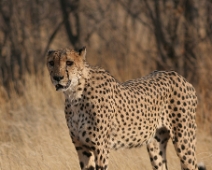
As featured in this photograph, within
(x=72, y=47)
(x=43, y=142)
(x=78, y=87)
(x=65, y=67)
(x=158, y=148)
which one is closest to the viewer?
(x=65, y=67)

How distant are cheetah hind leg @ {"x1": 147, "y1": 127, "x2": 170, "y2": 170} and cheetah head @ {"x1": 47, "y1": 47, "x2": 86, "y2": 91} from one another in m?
1.00

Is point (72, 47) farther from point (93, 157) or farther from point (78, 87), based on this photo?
point (78, 87)

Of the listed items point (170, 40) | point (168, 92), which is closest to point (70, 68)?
point (168, 92)

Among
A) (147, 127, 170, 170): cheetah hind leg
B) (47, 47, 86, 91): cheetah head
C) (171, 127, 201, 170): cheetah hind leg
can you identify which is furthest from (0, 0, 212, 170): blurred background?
(47, 47, 86, 91): cheetah head

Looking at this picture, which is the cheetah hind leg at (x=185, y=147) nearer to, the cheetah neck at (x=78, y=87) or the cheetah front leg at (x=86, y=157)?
the cheetah front leg at (x=86, y=157)

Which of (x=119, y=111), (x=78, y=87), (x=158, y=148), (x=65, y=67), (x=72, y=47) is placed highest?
(x=72, y=47)

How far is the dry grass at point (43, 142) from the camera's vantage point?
5.84 metres

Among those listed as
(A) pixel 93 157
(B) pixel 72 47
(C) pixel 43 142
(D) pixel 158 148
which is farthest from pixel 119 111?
(B) pixel 72 47

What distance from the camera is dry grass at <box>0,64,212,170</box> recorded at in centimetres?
584

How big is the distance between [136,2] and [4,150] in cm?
523

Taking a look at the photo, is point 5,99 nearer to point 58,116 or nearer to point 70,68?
point 58,116

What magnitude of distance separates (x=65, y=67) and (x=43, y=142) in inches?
74.0

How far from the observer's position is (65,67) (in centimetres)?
456

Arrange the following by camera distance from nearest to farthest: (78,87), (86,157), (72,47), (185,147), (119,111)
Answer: (78,87)
(86,157)
(119,111)
(185,147)
(72,47)
